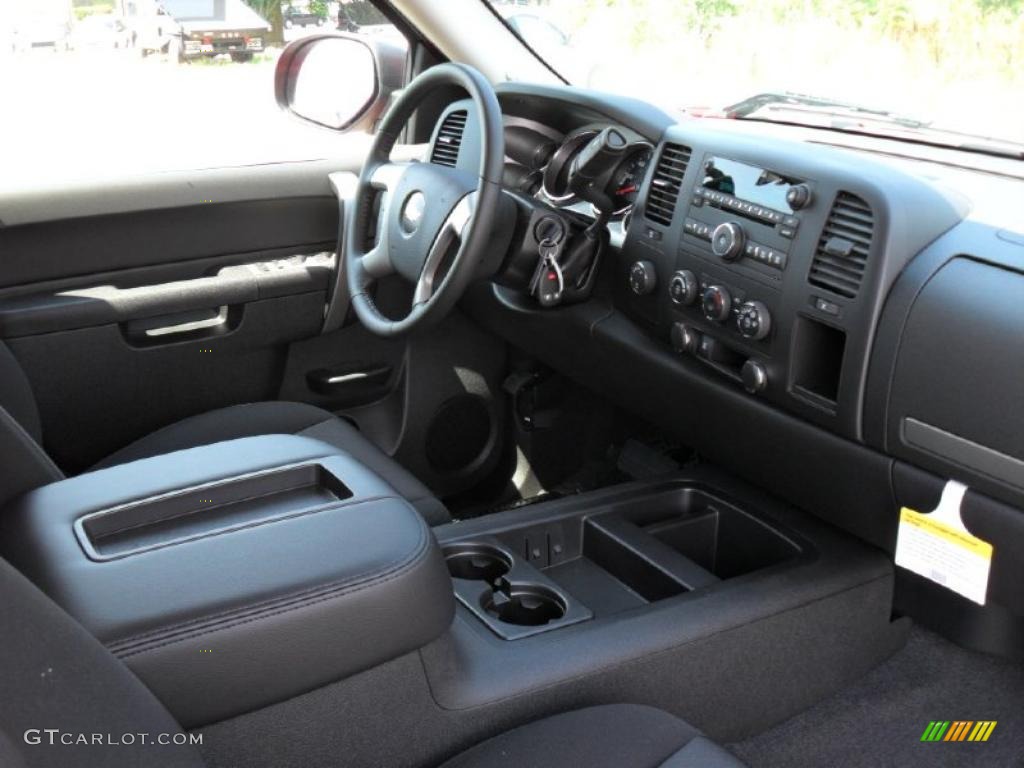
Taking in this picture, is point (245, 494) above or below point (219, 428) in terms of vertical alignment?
above

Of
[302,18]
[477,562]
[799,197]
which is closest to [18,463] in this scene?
[477,562]

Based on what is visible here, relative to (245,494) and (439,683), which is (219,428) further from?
(439,683)

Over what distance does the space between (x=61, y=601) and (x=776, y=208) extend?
3.57ft

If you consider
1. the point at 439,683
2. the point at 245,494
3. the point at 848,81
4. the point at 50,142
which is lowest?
the point at 439,683

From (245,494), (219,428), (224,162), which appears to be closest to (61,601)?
(245,494)

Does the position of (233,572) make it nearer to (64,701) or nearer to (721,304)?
(64,701)

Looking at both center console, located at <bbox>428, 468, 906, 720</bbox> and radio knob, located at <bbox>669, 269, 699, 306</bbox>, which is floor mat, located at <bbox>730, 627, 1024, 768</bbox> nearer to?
center console, located at <bbox>428, 468, 906, 720</bbox>

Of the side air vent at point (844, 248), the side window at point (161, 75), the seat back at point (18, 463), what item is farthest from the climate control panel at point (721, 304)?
the side window at point (161, 75)

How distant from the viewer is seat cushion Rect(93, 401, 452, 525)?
1980mm

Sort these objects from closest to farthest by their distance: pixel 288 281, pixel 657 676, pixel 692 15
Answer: pixel 657 676 < pixel 692 15 < pixel 288 281

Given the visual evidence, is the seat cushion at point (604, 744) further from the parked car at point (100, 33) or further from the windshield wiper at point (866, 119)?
the parked car at point (100, 33)

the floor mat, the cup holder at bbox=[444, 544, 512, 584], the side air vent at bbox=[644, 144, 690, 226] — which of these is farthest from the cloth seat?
the side air vent at bbox=[644, 144, 690, 226]

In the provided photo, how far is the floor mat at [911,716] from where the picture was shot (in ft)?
5.90

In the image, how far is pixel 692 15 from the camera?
218 cm
